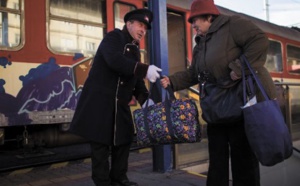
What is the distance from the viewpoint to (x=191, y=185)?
3.80 metres

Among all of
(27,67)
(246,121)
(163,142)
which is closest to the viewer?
(246,121)

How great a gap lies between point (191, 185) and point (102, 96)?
1373mm

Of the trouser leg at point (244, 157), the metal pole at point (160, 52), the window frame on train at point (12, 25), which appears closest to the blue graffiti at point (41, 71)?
the window frame on train at point (12, 25)

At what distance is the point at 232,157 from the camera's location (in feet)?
8.85

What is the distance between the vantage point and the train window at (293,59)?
41.8 ft

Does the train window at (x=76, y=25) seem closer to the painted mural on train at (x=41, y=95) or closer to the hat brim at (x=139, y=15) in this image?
the painted mural on train at (x=41, y=95)

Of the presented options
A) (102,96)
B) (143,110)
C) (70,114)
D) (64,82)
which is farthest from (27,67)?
(143,110)

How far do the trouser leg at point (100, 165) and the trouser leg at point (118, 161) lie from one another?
21cm

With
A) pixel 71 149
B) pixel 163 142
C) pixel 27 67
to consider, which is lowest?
pixel 71 149

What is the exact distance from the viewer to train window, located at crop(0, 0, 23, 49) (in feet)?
17.0

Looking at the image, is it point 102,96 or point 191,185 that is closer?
point 102,96

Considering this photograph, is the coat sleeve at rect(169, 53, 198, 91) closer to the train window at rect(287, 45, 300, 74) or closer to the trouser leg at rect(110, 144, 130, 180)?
the trouser leg at rect(110, 144, 130, 180)

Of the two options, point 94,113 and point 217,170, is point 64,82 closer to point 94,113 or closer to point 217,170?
point 94,113

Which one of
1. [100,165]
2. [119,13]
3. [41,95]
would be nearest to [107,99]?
[100,165]
